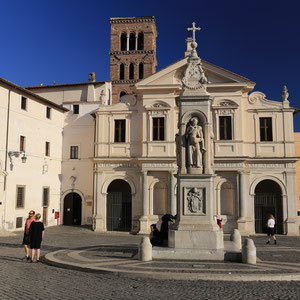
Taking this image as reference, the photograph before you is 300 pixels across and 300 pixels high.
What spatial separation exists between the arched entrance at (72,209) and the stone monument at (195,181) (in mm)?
18583

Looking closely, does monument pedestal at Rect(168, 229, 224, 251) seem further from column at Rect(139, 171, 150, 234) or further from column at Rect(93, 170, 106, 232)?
column at Rect(93, 170, 106, 232)

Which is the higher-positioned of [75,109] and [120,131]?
[75,109]

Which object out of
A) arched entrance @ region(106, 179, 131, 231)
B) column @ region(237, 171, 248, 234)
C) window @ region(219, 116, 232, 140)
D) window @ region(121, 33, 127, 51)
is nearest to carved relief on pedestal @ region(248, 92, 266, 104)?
window @ region(219, 116, 232, 140)

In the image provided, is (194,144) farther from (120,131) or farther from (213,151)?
(120,131)

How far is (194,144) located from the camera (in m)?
12.5

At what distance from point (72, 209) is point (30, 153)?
630 cm

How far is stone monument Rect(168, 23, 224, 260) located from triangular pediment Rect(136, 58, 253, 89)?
1299cm

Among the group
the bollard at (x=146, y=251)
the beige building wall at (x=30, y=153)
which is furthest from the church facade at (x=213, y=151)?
the bollard at (x=146, y=251)

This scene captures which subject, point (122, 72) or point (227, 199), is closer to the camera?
point (227, 199)

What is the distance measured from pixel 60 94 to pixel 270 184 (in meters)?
19.7

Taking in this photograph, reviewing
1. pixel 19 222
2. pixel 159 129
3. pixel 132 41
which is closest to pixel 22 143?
pixel 19 222

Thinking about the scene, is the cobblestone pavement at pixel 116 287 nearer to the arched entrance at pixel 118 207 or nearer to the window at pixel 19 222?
the window at pixel 19 222

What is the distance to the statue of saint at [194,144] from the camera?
40.9 ft

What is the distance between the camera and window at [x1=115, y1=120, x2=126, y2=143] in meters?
27.0
